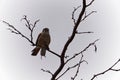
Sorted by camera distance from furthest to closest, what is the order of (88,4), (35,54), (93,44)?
(35,54), (93,44), (88,4)

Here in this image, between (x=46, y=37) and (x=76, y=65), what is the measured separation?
406 cm

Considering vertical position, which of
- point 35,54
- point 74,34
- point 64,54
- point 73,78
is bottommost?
point 35,54

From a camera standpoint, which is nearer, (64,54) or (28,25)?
(64,54)

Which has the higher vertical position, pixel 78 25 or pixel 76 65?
pixel 78 25

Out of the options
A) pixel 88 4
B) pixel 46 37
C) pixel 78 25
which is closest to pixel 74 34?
pixel 78 25

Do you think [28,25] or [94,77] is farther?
[28,25]

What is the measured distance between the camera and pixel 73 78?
15.3 ft

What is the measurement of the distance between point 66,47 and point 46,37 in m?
4.20

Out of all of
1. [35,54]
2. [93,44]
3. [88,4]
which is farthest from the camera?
[35,54]

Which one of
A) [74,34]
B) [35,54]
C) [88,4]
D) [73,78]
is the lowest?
[35,54]

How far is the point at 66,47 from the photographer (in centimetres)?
459

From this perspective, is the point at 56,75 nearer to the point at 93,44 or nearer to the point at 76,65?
the point at 76,65

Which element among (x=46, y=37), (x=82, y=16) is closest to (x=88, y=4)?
(x=82, y=16)

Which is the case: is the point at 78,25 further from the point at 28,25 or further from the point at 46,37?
the point at 46,37
